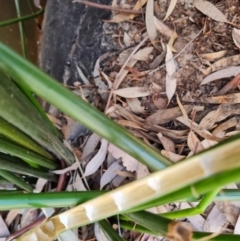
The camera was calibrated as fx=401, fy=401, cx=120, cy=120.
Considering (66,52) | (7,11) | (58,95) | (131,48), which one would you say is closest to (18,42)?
(7,11)

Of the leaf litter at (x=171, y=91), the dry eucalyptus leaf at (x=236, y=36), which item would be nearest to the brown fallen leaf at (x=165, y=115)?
the leaf litter at (x=171, y=91)

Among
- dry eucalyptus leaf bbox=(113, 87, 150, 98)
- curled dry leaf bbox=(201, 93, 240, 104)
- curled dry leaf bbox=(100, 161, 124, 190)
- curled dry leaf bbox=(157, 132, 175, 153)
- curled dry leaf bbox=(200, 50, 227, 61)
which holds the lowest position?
curled dry leaf bbox=(100, 161, 124, 190)

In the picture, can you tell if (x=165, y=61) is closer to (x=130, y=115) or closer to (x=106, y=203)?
(x=130, y=115)

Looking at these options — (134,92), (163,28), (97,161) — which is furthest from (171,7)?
(97,161)

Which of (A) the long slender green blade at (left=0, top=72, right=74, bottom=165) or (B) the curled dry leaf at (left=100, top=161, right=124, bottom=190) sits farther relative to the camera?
(B) the curled dry leaf at (left=100, top=161, right=124, bottom=190)

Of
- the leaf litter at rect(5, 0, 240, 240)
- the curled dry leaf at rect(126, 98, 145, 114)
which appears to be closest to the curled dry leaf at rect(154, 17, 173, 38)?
the leaf litter at rect(5, 0, 240, 240)

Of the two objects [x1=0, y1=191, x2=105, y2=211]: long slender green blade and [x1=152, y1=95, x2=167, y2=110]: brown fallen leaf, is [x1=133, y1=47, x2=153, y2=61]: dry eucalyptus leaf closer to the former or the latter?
[x1=152, y1=95, x2=167, y2=110]: brown fallen leaf
